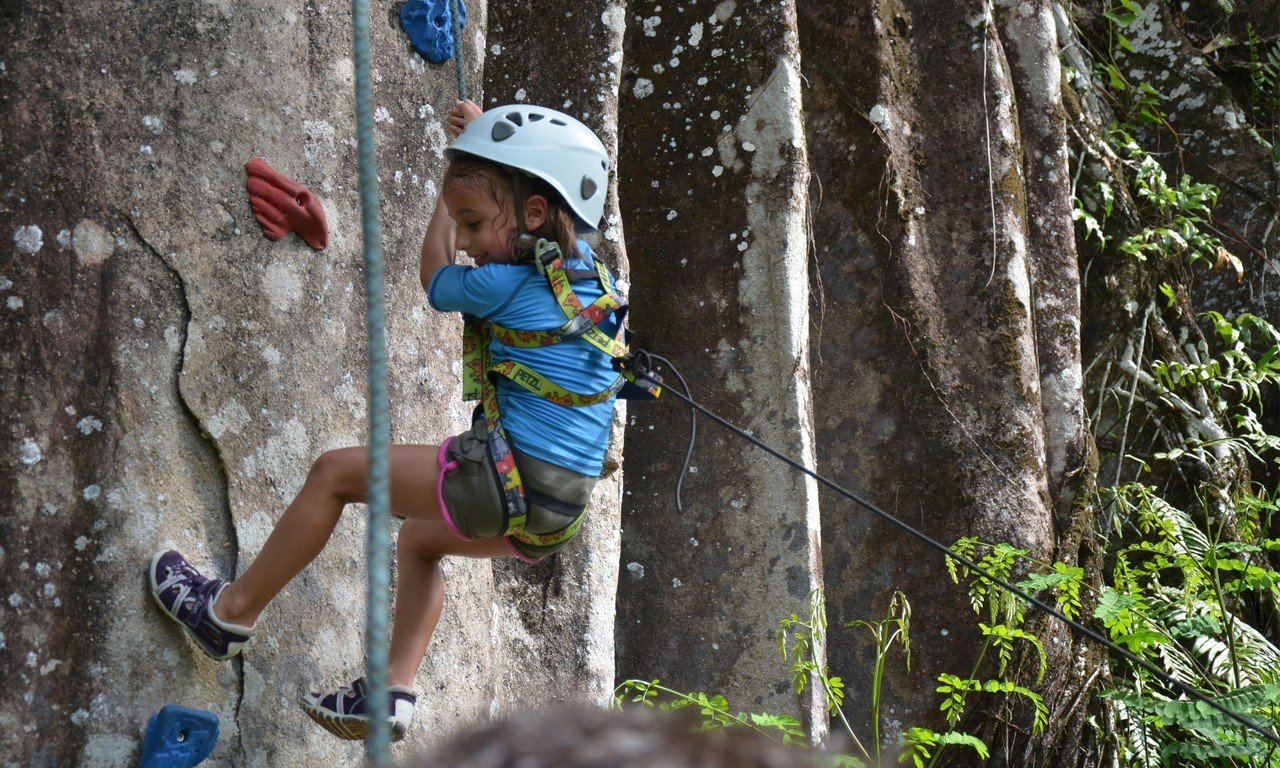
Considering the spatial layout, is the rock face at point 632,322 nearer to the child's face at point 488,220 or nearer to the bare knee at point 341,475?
the bare knee at point 341,475

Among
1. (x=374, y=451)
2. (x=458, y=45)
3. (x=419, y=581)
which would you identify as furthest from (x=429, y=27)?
(x=374, y=451)

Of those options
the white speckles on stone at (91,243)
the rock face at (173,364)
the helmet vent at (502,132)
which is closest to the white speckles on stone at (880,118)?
the rock face at (173,364)

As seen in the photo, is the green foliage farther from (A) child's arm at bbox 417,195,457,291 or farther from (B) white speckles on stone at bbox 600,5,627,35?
(B) white speckles on stone at bbox 600,5,627,35

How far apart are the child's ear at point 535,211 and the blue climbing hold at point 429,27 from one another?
88 cm

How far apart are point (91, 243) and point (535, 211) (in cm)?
96

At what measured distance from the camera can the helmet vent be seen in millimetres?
2598

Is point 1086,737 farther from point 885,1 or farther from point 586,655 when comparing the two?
point 885,1

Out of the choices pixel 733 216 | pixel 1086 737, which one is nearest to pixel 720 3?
pixel 733 216

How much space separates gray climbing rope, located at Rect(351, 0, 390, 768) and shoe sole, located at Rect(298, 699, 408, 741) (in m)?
1.10

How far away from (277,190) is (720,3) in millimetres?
2762

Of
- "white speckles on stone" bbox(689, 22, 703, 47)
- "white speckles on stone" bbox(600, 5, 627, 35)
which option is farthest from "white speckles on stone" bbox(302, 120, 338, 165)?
"white speckles on stone" bbox(689, 22, 703, 47)

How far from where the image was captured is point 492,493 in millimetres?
2533

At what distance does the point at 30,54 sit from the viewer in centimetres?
255

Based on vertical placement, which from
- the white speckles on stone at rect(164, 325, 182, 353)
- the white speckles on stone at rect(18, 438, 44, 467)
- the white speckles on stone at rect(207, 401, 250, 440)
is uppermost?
the white speckles on stone at rect(164, 325, 182, 353)
